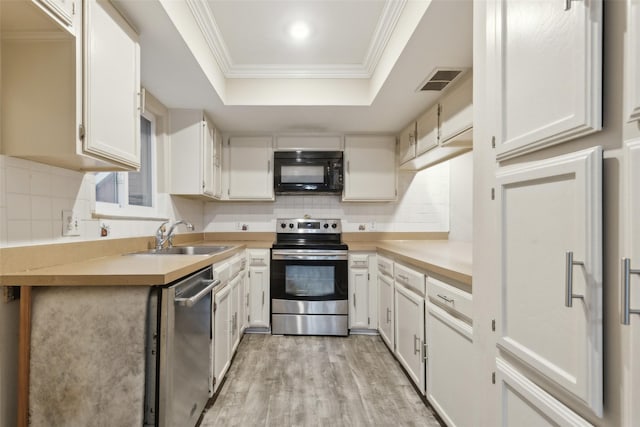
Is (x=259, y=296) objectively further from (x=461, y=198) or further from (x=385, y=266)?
(x=461, y=198)

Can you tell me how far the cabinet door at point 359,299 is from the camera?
2.99m

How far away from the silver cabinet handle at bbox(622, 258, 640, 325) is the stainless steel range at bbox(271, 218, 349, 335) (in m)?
2.42

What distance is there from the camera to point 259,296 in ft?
9.87

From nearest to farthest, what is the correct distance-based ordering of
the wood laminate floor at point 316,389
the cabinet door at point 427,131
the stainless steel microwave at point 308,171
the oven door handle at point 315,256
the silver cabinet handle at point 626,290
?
the silver cabinet handle at point 626,290 < the wood laminate floor at point 316,389 < the cabinet door at point 427,131 < the oven door handle at point 315,256 < the stainless steel microwave at point 308,171

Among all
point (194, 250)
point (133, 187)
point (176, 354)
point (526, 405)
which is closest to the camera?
point (526, 405)

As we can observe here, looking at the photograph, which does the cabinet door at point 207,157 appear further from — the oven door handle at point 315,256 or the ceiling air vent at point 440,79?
the ceiling air vent at point 440,79

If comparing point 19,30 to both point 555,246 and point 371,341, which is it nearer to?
point 555,246

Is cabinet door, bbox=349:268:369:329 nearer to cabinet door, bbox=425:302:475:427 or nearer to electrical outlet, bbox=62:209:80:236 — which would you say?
cabinet door, bbox=425:302:475:427

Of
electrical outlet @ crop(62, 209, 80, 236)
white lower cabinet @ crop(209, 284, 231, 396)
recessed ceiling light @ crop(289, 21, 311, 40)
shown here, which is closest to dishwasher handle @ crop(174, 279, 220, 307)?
white lower cabinet @ crop(209, 284, 231, 396)

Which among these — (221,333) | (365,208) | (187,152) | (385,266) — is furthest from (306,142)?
(221,333)

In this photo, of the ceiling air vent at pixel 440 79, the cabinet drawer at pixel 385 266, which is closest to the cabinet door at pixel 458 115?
the ceiling air vent at pixel 440 79

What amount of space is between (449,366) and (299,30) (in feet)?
7.23

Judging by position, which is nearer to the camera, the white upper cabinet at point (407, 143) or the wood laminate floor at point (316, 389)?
the wood laminate floor at point (316, 389)

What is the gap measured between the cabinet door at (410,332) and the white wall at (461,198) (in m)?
1.31
